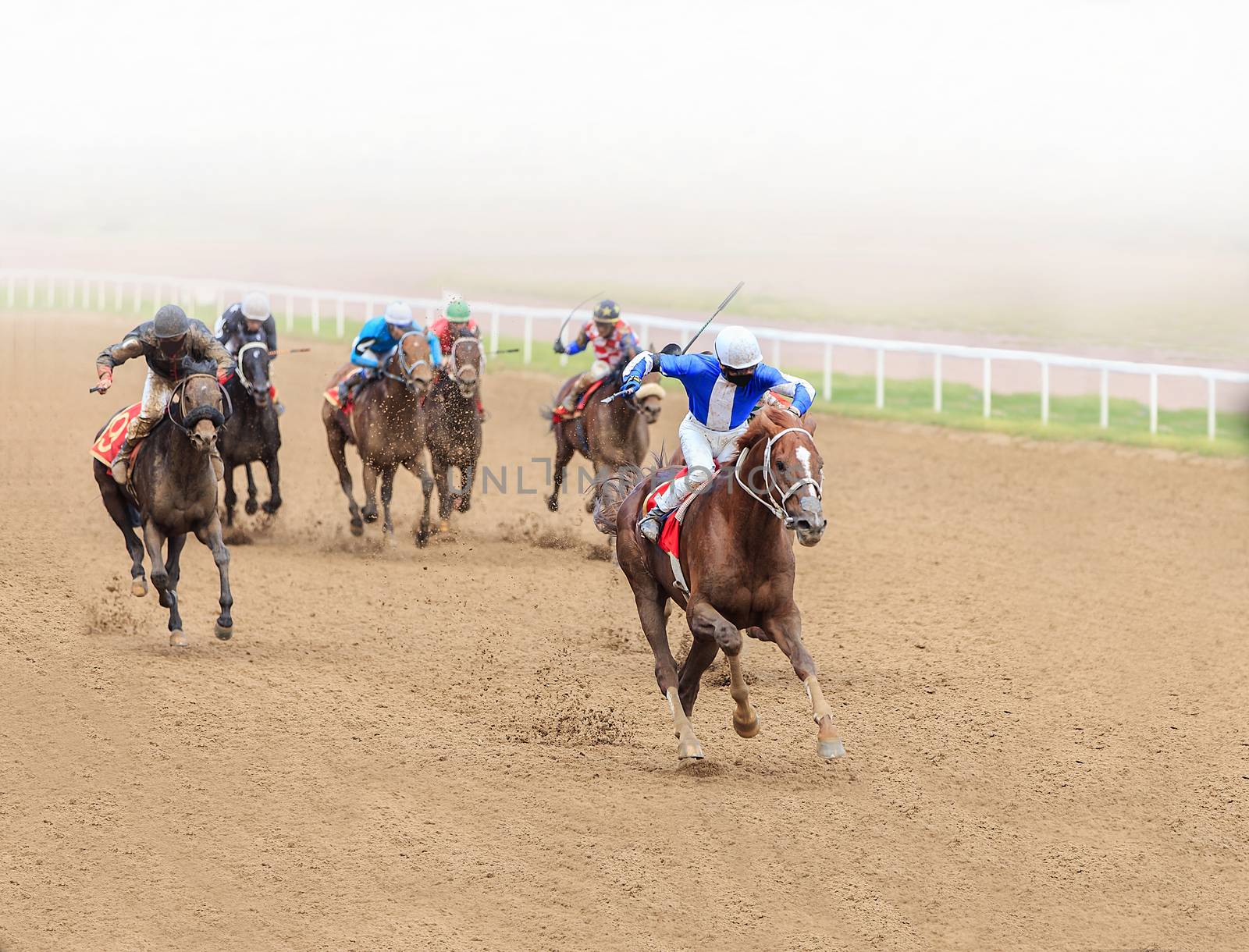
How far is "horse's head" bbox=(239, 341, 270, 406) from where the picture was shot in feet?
46.0

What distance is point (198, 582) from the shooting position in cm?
1290

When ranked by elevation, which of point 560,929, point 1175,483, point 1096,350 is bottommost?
point 560,929

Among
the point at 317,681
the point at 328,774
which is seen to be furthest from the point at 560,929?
the point at 317,681

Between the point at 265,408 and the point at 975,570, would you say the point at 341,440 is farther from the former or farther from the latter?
the point at 975,570

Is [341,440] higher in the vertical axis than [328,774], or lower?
higher

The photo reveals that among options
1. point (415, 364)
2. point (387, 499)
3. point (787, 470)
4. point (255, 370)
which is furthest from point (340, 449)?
point (787, 470)

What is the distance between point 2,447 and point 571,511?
755 cm

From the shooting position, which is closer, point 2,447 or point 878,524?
point 878,524

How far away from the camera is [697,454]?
820 centimetres

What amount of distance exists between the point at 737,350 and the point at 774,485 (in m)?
1.04

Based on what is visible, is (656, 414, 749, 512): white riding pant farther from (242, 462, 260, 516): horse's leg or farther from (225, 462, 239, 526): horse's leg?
(242, 462, 260, 516): horse's leg

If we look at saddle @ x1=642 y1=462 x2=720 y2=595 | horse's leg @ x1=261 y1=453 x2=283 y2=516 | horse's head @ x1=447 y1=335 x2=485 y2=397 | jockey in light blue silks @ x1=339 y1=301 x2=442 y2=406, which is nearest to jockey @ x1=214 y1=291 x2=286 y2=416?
horse's leg @ x1=261 y1=453 x2=283 y2=516

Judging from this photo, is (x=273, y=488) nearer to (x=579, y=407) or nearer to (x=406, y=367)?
(x=406, y=367)

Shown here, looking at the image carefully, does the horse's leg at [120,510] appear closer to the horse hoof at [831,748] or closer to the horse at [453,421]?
the horse at [453,421]
